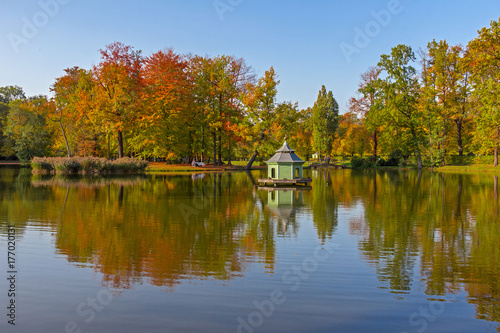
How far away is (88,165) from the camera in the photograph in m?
43.0

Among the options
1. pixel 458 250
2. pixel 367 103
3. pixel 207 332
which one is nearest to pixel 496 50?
pixel 367 103

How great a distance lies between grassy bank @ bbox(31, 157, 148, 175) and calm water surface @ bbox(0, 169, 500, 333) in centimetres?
2711

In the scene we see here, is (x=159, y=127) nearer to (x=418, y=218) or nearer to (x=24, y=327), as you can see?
(x=418, y=218)

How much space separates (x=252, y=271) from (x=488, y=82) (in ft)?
135

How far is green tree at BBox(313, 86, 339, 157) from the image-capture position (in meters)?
72.1

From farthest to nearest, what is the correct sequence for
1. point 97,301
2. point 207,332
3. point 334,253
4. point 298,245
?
1. point 298,245
2. point 334,253
3. point 97,301
4. point 207,332

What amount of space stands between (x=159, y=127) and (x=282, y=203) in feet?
110

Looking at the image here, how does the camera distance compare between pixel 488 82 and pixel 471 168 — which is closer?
pixel 488 82

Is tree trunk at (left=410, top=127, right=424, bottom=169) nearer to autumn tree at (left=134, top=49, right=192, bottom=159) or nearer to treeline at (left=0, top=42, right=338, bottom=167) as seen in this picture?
treeline at (left=0, top=42, right=338, bottom=167)

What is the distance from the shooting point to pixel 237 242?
444 inches

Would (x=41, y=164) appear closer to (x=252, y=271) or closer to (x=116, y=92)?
(x=116, y=92)

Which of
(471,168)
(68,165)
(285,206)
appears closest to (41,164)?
(68,165)

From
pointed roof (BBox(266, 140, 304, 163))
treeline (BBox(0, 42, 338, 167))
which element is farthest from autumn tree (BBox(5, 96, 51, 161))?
pointed roof (BBox(266, 140, 304, 163))

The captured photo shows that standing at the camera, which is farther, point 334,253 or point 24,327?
point 334,253
